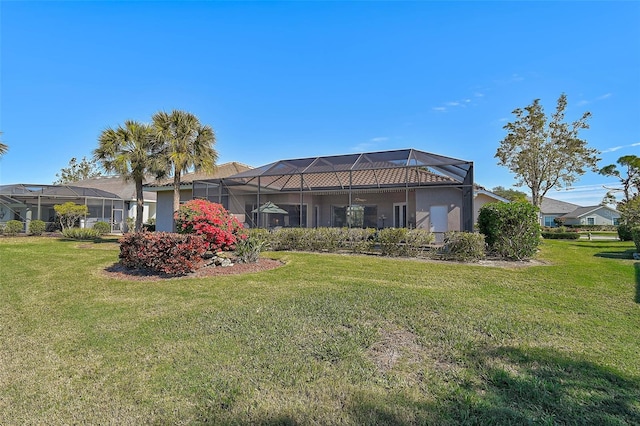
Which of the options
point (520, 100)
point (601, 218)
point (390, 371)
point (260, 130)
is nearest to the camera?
point (390, 371)

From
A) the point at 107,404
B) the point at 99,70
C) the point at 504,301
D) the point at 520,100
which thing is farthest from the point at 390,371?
the point at 520,100

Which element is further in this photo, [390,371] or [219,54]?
[219,54]

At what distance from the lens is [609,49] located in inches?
397

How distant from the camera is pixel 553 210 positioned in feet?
164

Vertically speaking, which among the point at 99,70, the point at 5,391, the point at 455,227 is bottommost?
the point at 5,391

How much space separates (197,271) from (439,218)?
12.0 meters

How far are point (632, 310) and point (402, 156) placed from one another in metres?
10.4

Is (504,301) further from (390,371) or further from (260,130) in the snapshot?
(260,130)

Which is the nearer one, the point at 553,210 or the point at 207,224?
the point at 207,224

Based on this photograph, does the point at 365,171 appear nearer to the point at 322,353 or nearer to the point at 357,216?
the point at 357,216

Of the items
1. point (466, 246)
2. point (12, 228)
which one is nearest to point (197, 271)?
point (466, 246)

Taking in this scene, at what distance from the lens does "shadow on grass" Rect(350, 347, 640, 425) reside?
2414 millimetres

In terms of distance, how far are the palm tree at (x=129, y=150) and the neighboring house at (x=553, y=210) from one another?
53.2 meters

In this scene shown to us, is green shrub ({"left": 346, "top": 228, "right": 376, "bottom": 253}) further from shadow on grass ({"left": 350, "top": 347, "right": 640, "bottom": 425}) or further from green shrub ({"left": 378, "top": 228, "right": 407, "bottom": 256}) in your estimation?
shadow on grass ({"left": 350, "top": 347, "right": 640, "bottom": 425})
